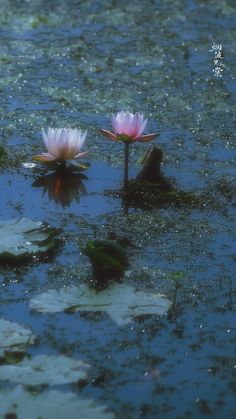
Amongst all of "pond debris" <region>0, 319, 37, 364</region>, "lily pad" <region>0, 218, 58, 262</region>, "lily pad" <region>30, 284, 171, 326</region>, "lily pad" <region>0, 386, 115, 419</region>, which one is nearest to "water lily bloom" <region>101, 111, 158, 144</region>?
"lily pad" <region>0, 218, 58, 262</region>

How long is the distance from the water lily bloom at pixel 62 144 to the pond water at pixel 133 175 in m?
0.06

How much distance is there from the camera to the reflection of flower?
2.46 m

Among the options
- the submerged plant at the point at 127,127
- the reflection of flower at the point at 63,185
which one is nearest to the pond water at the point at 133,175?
the reflection of flower at the point at 63,185

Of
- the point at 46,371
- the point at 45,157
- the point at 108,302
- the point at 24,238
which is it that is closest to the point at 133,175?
the point at 45,157

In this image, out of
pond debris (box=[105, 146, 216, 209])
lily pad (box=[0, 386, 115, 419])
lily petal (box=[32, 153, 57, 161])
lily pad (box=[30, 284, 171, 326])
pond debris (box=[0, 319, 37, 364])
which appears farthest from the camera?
lily petal (box=[32, 153, 57, 161])

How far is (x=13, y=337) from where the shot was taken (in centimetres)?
176

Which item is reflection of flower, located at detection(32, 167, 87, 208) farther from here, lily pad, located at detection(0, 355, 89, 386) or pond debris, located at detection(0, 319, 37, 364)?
lily pad, located at detection(0, 355, 89, 386)

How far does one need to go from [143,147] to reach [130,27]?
4.34ft

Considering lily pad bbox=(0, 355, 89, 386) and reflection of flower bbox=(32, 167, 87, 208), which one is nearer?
lily pad bbox=(0, 355, 89, 386)

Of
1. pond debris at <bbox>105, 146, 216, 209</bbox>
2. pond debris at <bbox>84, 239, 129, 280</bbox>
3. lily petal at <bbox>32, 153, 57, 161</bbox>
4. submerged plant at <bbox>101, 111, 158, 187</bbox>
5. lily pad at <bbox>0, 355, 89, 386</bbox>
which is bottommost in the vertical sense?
lily pad at <bbox>0, 355, 89, 386</bbox>

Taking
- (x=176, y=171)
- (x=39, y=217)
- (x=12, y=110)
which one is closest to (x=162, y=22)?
(x=12, y=110)

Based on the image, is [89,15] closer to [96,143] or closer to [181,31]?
[181,31]

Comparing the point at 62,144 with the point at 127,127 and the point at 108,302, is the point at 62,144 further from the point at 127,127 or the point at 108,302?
the point at 108,302

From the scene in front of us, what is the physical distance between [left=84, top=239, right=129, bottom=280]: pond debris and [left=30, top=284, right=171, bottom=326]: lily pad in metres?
0.07
